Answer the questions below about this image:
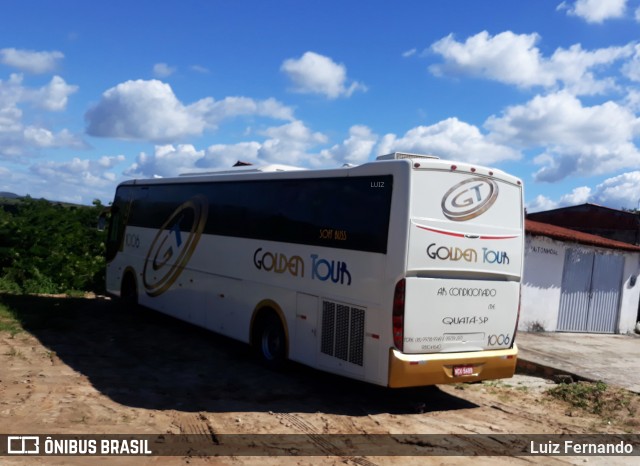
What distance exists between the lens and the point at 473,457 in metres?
6.93

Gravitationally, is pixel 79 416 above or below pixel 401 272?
below

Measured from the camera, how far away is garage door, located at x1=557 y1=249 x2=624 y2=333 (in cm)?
1781

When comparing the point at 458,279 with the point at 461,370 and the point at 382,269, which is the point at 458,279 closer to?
the point at 382,269

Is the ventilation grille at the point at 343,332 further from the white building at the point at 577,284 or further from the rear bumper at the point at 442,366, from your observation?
the white building at the point at 577,284

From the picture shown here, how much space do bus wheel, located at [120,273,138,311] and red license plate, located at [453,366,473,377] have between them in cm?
938

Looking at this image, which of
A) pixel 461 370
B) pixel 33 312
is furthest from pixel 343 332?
pixel 33 312

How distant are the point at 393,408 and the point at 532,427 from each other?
1.85m

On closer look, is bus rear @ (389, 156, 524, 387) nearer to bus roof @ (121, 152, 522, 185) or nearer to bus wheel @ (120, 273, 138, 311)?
bus roof @ (121, 152, 522, 185)

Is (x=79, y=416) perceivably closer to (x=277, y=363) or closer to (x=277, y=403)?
(x=277, y=403)

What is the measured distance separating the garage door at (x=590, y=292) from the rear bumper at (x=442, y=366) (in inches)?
372

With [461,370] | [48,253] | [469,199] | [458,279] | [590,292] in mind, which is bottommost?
[461,370]

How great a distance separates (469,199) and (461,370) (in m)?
2.34

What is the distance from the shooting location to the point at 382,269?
8.30 meters

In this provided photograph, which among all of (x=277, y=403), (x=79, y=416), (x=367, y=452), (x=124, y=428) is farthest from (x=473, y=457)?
(x=79, y=416)
